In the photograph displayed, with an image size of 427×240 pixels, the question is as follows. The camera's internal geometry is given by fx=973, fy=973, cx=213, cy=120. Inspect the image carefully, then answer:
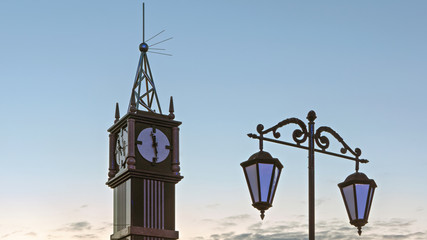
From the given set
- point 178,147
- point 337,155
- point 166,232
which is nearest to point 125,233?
point 166,232

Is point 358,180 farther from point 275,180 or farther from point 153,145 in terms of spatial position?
point 153,145

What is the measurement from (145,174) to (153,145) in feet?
6.29

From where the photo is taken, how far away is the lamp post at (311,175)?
522 inches

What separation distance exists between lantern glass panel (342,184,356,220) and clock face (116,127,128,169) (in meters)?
40.1

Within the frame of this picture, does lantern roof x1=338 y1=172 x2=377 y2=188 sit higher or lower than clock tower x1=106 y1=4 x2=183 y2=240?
lower

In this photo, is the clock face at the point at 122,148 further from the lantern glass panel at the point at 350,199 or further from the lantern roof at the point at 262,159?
the lantern roof at the point at 262,159

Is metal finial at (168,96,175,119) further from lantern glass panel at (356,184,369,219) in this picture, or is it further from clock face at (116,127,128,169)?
lantern glass panel at (356,184,369,219)

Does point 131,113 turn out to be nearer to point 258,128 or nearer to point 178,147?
point 178,147

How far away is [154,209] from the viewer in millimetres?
54000

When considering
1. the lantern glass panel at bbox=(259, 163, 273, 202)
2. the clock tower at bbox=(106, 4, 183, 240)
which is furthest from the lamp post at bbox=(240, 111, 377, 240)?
the clock tower at bbox=(106, 4, 183, 240)

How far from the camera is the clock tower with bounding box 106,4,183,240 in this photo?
2095 inches

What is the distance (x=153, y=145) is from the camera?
54.7 metres

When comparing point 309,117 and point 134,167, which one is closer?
point 309,117

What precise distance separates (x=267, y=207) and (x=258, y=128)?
136 cm
